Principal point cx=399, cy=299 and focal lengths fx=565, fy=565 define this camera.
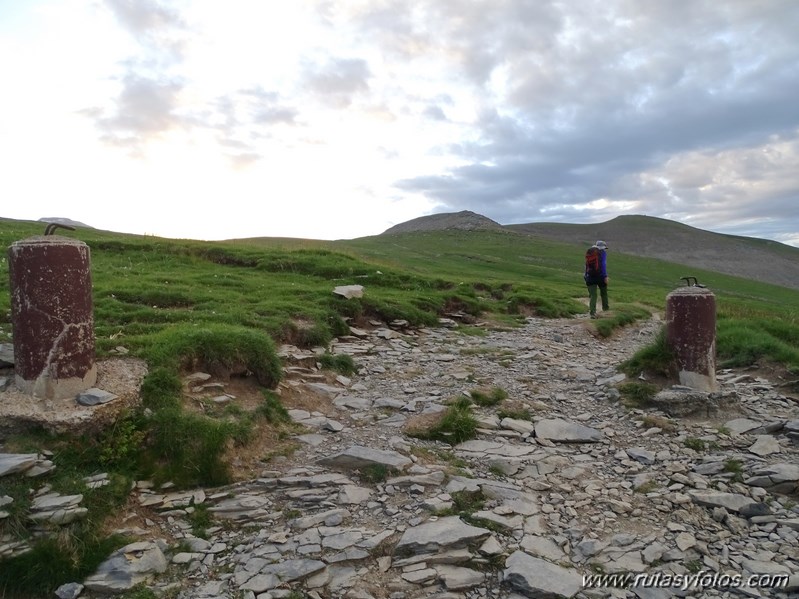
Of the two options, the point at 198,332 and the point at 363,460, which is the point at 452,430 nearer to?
the point at 363,460

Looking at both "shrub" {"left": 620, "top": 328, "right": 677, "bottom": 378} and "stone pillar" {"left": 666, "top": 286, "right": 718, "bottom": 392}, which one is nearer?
"stone pillar" {"left": 666, "top": 286, "right": 718, "bottom": 392}

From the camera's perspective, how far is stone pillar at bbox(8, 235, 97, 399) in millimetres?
7023

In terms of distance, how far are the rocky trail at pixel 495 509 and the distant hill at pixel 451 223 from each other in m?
105

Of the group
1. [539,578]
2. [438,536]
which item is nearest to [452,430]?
[438,536]

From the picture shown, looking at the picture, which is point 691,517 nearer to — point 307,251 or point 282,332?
point 282,332

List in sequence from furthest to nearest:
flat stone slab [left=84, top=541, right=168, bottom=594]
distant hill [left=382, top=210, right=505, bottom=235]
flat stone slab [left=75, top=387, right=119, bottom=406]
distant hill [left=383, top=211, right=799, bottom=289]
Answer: distant hill [left=382, top=210, right=505, bottom=235] → distant hill [left=383, top=211, right=799, bottom=289] → flat stone slab [left=75, top=387, right=119, bottom=406] → flat stone slab [left=84, top=541, right=168, bottom=594]

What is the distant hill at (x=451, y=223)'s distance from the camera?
117975 millimetres

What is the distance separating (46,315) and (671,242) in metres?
138

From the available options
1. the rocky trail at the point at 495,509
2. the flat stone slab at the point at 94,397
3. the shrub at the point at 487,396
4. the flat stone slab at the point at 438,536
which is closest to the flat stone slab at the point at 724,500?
the rocky trail at the point at 495,509

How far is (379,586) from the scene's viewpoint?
5027 millimetres

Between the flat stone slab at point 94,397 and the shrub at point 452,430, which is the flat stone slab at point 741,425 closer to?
the shrub at point 452,430

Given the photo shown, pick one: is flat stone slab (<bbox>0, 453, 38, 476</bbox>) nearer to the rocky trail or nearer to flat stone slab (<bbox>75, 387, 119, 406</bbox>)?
flat stone slab (<bbox>75, 387, 119, 406</bbox>)

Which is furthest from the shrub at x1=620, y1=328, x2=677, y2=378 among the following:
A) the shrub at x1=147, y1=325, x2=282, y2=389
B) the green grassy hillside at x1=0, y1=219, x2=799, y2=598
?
the shrub at x1=147, y1=325, x2=282, y2=389

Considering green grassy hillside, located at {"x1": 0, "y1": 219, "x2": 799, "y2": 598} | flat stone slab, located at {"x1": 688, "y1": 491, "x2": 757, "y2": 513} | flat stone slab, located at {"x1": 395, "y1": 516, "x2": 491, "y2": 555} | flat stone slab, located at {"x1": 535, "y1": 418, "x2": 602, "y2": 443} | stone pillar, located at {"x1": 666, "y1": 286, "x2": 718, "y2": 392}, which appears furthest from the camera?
stone pillar, located at {"x1": 666, "y1": 286, "x2": 718, "y2": 392}
